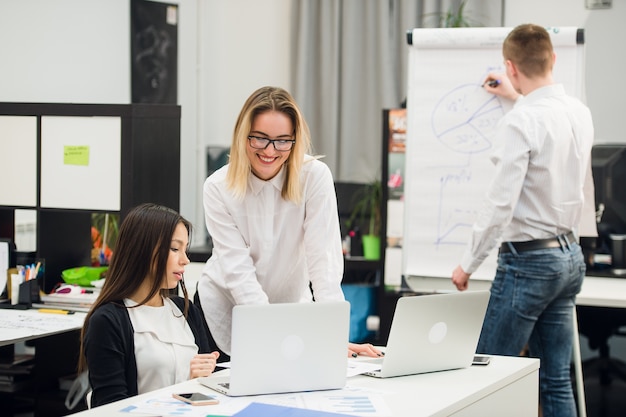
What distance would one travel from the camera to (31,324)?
268 centimetres

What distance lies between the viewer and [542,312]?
9.10 ft

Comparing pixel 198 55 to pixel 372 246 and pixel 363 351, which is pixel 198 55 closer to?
pixel 372 246

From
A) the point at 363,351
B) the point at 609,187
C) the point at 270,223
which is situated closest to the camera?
the point at 363,351

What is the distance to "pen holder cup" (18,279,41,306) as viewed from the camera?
3.00 m

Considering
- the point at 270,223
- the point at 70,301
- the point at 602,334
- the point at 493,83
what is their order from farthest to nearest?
the point at 602,334 < the point at 493,83 < the point at 70,301 < the point at 270,223

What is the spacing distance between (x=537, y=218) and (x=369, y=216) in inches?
89.3

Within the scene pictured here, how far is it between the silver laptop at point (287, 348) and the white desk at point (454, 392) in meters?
0.05

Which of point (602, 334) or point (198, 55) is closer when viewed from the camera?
point (602, 334)

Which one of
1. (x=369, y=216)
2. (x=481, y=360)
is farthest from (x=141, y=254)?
(x=369, y=216)

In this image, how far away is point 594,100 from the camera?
5027mm

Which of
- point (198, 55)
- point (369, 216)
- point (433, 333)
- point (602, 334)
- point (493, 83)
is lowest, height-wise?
point (602, 334)

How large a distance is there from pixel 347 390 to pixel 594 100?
145 inches

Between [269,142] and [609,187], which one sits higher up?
[269,142]

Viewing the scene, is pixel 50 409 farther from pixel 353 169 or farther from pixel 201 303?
pixel 353 169
